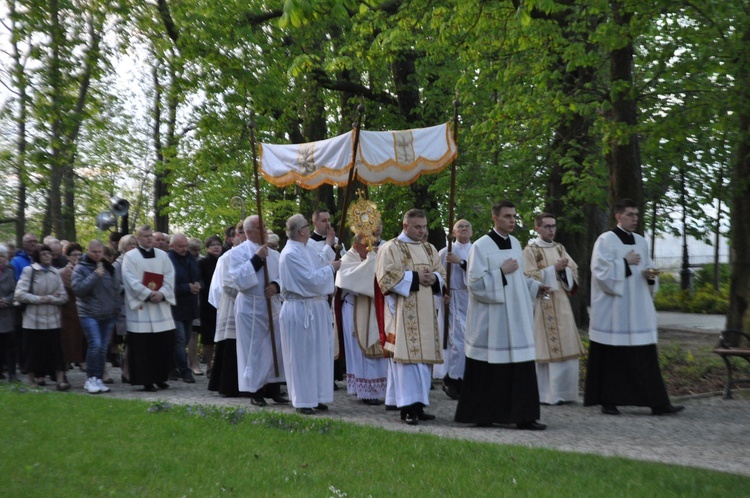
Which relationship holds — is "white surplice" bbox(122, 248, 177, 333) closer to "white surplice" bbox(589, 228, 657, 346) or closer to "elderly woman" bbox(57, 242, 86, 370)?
"elderly woman" bbox(57, 242, 86, 370)

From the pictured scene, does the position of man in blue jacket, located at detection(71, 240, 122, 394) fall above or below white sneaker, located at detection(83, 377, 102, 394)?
above

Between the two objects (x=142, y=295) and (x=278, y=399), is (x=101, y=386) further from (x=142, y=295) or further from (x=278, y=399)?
(x=278, y=399)

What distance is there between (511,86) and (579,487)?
35.0 feet

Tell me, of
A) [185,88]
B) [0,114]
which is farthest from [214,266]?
[185,88]

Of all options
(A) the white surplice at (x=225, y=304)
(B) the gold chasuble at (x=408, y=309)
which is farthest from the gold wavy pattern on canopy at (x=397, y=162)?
(B) the gold chasuble at (x=408, y=309)

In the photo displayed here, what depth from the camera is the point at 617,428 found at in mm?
9805

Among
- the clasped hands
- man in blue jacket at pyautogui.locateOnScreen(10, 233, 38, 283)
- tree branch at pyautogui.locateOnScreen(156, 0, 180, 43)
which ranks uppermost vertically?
tree branch at pyautogui.locateOnScreen(156, 0, 180, 43)

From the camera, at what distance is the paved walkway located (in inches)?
326

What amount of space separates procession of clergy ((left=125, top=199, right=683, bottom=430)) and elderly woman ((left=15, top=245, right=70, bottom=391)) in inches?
43.8

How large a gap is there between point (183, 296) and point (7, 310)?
2398mm

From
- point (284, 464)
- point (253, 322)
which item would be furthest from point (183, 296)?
point (284, 464)

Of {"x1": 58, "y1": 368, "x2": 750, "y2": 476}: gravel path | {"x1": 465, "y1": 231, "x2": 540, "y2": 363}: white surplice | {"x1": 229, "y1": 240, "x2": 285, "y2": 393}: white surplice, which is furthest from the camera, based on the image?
{"x1": 229, "y1": 240, "x2": 285, "y2": 393}: white surplice

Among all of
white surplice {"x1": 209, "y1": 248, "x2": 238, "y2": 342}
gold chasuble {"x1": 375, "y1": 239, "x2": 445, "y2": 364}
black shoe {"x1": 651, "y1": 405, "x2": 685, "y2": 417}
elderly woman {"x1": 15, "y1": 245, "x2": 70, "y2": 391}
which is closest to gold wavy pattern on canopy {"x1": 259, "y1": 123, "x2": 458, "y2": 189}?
white surplice {"x1": 209, "y1": 248, "x2": 238, "y2": 342}

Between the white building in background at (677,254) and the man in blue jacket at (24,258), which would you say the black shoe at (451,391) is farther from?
the white building in background at (677,254)
